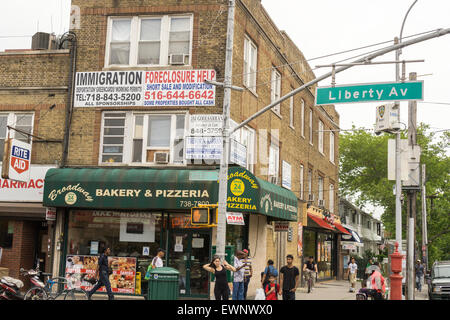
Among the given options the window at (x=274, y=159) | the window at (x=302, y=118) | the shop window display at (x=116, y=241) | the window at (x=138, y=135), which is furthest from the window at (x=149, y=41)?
the window at (x=302, y=118)

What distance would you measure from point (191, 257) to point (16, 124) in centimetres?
826

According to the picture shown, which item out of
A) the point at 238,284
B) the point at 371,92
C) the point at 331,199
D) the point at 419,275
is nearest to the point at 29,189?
the point at 238,284

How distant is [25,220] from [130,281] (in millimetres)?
4806

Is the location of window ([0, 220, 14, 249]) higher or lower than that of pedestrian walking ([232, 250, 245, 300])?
higher

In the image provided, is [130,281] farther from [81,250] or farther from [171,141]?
[171,141]

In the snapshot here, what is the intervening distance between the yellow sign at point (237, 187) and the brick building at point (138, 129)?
3.8 inches

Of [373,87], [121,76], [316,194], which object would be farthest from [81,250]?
[316,194]

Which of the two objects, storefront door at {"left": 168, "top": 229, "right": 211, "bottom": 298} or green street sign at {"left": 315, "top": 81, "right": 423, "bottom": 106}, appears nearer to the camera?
green street sign at {"left": 315, "top": 81, "right": 423, "bottom": 106}

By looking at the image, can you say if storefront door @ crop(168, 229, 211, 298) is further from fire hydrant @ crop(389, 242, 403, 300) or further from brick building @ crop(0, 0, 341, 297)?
fire hydrant @ crop(389, 242, 403, 300)

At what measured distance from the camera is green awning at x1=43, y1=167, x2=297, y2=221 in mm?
18734

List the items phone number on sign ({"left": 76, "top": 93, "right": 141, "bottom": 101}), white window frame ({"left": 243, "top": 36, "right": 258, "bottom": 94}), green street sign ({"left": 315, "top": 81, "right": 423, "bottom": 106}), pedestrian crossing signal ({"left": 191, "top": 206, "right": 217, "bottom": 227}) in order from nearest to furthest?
1. green street sign ({"left": 315, "top": 81, "right": 423, "bottom": 106})
2. pedestrian crossing signal ({"left": 191, "top": 206, "right": 217, "bottom": 227})
3. phone number on sign ({"left": 76, "top": 93, "right": 141, "bottom": 101})
4. white window frame ({"left": 243, "top": 36, "right": 258, "bottom": 94})

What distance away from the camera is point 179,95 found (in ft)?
65.3

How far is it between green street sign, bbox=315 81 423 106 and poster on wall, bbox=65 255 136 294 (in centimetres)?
960

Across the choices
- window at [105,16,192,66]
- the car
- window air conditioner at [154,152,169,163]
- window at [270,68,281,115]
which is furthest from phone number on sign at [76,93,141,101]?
the car
